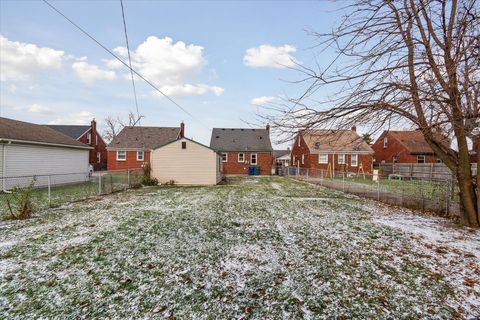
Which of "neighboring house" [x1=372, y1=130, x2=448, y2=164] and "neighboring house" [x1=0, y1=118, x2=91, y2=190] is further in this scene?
"neighboring house" [x1=372, y1=130, x2=448, y2=164]

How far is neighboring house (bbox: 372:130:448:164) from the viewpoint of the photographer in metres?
29.3

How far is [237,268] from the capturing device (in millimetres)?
4082

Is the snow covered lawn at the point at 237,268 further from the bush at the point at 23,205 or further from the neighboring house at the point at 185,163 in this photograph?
the neighboring house at the point at 185,163

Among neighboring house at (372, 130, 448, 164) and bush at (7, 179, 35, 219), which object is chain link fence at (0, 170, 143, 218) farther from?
neighboring house at (372, 130, 448, 164)

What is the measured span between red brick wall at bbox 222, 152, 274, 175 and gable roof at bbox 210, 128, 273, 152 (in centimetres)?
68

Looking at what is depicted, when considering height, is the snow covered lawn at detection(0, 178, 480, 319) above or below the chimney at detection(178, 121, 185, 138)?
below

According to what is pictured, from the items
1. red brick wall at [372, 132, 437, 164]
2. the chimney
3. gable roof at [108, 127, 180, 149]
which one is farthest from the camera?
the chimney

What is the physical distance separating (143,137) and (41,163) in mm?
15157

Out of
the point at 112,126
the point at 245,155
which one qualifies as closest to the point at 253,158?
the point at 245,155

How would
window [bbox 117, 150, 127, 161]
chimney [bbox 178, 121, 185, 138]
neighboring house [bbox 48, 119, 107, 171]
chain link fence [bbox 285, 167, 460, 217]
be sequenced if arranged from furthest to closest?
chimney [bbox 178, 121, 185, 138] < neighboring house [bbox 48, 119, 107, 171] < window [bbox 117, 150, 127, 161] < chain link fence [bbox 285, 167, 460, 217]

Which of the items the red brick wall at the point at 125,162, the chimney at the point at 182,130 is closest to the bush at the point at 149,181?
the red brick wall at the point at 125,162

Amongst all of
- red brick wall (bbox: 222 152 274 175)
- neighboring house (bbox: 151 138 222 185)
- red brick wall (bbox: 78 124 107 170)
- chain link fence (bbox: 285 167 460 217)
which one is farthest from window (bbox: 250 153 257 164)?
red brick wall (bbox: 78 124 107 170)

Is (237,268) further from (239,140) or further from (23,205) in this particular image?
(239,140)

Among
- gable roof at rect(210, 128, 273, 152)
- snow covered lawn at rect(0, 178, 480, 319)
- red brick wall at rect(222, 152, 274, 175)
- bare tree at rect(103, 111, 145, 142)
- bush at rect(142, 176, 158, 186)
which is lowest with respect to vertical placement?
snow covered lawn at rect(0, 178, 480, 319)
